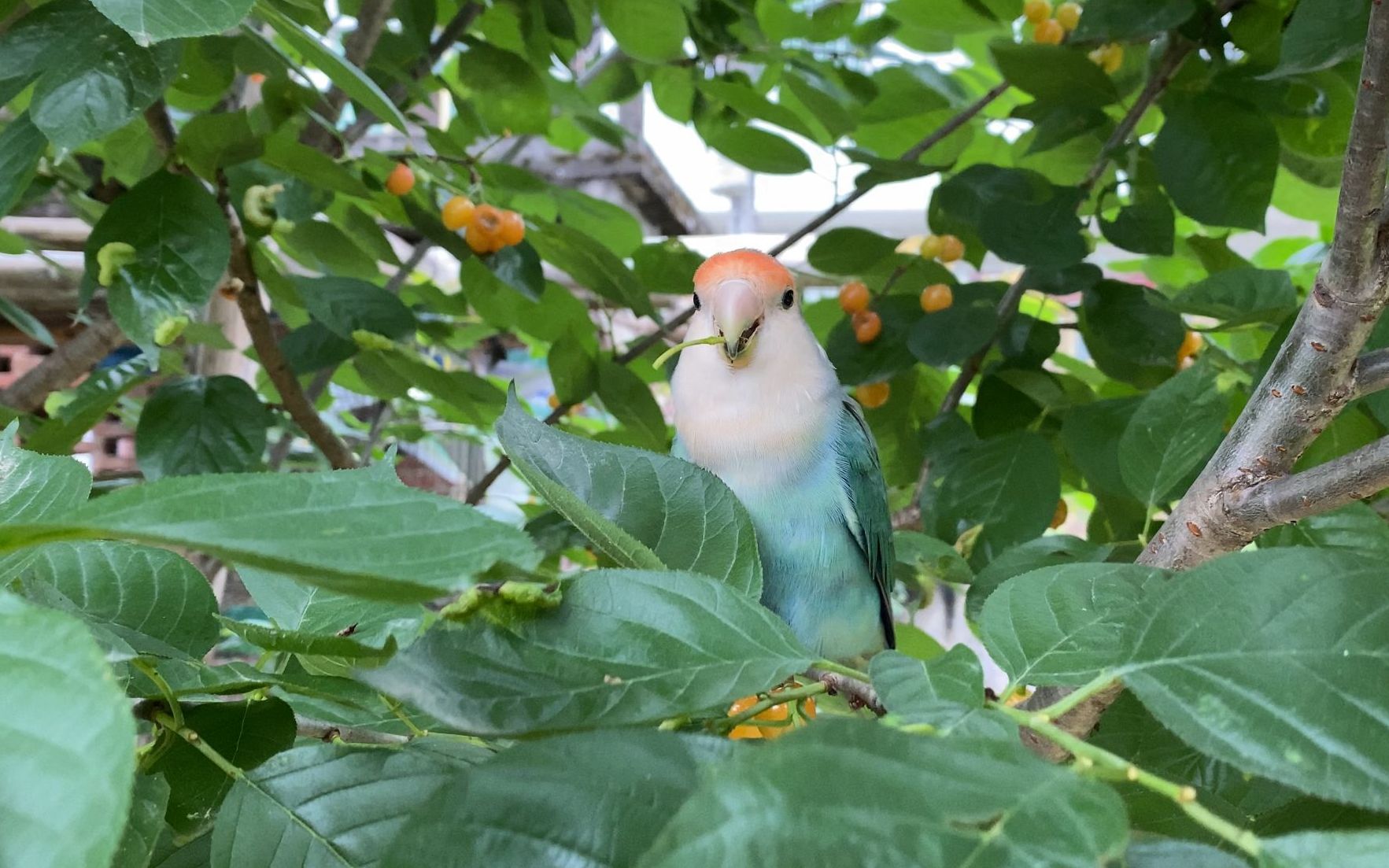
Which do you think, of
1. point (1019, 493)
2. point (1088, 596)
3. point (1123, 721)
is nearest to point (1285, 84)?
point (1019, 493)

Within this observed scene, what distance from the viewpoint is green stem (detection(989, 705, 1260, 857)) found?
0.67ft

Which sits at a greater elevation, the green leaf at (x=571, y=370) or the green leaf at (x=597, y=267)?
the green leaf at (x=597, y=267)

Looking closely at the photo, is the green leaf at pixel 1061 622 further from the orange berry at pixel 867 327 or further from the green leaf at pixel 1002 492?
the orange berry at pixel 867 327

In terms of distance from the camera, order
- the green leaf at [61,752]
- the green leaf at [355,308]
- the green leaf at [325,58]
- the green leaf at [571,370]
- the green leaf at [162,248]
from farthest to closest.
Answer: the green leaf at [571,370]
the green leaf at [355,308]
the green leaf at [162,248]
the green leaf at [325,58]
the green leaf at [61,752]

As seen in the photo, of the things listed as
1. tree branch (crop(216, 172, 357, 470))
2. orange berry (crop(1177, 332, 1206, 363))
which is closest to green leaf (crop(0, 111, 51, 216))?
tree branch (crop(216, 172, 357, 470))

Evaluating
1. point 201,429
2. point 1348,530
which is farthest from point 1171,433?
point 201,429

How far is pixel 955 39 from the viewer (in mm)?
1253

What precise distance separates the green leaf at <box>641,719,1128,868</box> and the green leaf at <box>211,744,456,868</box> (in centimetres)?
13

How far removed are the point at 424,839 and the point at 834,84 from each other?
1.04m

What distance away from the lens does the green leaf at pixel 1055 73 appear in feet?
2.76

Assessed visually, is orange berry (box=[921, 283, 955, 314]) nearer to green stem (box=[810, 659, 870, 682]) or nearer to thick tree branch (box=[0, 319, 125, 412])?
green stem (box=[810, 659, 870, 682])

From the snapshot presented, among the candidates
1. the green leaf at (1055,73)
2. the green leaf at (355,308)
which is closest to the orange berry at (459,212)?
the green leaf at (355,308)

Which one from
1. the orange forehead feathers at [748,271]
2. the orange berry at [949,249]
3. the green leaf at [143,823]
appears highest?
the green leaf at [143,823]

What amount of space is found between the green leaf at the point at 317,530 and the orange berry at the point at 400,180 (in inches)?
30.9
